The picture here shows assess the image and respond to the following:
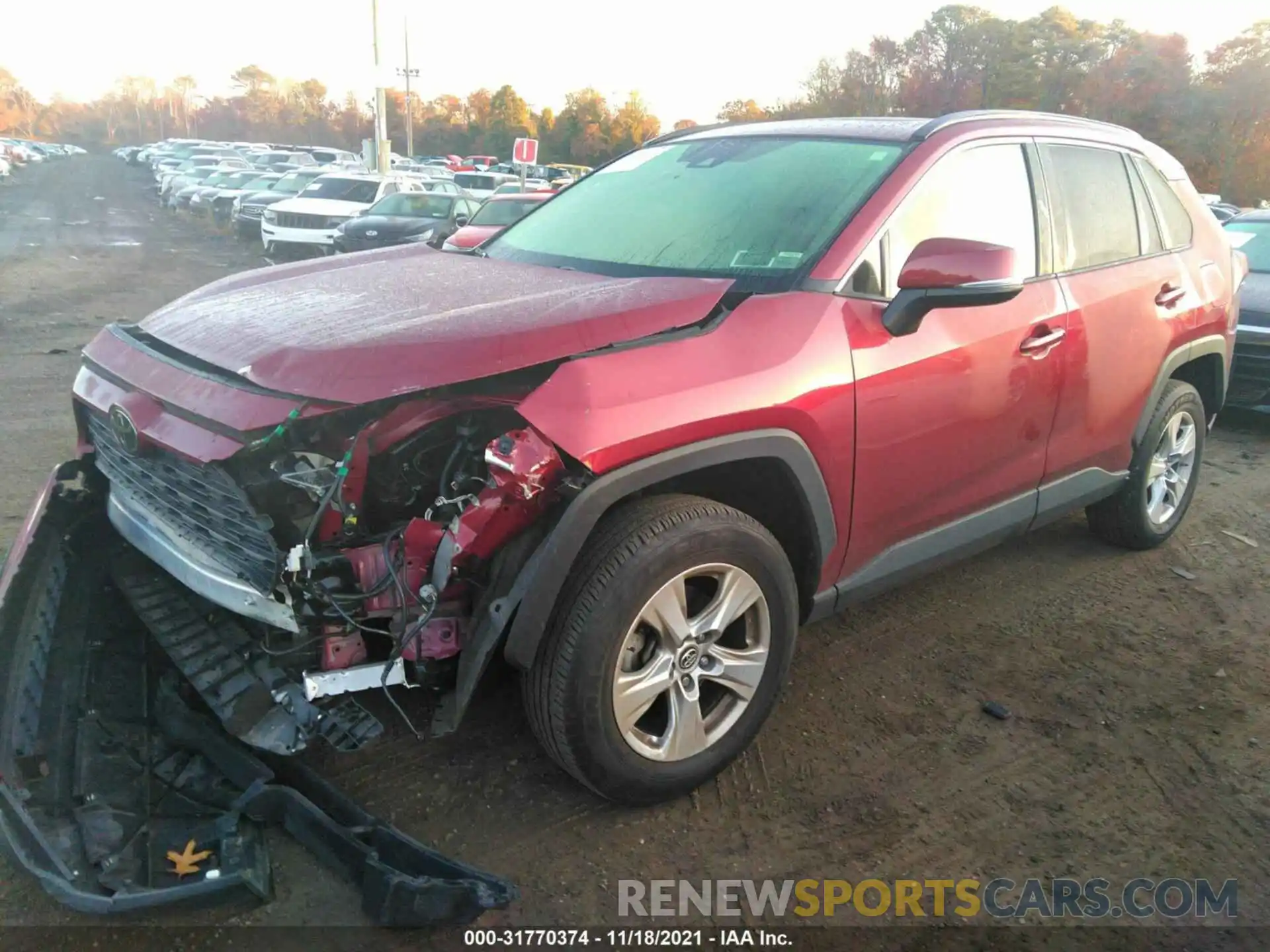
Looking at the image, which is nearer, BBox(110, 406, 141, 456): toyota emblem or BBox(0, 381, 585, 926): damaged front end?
BBox(0, 381, 585, 926): damaged front end

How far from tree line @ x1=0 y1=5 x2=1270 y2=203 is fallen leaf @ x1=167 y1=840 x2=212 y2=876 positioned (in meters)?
11.1

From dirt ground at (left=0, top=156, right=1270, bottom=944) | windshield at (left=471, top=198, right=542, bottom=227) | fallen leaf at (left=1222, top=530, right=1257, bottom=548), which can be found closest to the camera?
dirt ground at (left=0, top=156, right=1270, bottom=944)

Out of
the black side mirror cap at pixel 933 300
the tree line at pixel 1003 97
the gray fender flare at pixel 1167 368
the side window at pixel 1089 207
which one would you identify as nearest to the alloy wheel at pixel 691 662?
the black side mirror cap at pixel 933 300

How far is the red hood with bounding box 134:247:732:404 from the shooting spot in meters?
2.35

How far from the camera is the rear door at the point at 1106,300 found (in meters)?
3.66

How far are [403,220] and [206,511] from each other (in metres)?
13.4

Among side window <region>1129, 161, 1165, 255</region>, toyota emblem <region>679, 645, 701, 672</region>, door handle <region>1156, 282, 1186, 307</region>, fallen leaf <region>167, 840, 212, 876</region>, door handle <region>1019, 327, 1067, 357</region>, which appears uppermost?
side window <region>1129, 161, 1165, 255</region>

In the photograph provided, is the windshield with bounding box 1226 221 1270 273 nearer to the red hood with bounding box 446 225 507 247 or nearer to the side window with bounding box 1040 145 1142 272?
the side window with bounding box 1040 145 1142 272

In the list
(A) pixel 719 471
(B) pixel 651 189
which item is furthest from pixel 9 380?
(A) pixel 719 471

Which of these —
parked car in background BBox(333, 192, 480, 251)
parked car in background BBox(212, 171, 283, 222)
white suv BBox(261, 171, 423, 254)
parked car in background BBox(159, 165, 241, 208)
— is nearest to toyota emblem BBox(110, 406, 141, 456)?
parked car in background BBox(333, 192, 480, 251)

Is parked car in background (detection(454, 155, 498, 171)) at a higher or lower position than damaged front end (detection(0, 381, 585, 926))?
higher

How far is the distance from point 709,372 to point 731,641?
0.85 metres

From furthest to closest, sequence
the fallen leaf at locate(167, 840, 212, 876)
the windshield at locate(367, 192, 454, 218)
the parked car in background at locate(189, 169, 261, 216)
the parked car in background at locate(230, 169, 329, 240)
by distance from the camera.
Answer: the parked car in background at locate(189, 169, 261, 216)
the parked car in background at locate(230, 169, 329, 240)
the windshield at locate(367, 192, 454, 218)
the fallen leaf at locate(167, 840, 212, 876)

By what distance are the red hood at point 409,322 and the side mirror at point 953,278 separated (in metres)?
0.56
